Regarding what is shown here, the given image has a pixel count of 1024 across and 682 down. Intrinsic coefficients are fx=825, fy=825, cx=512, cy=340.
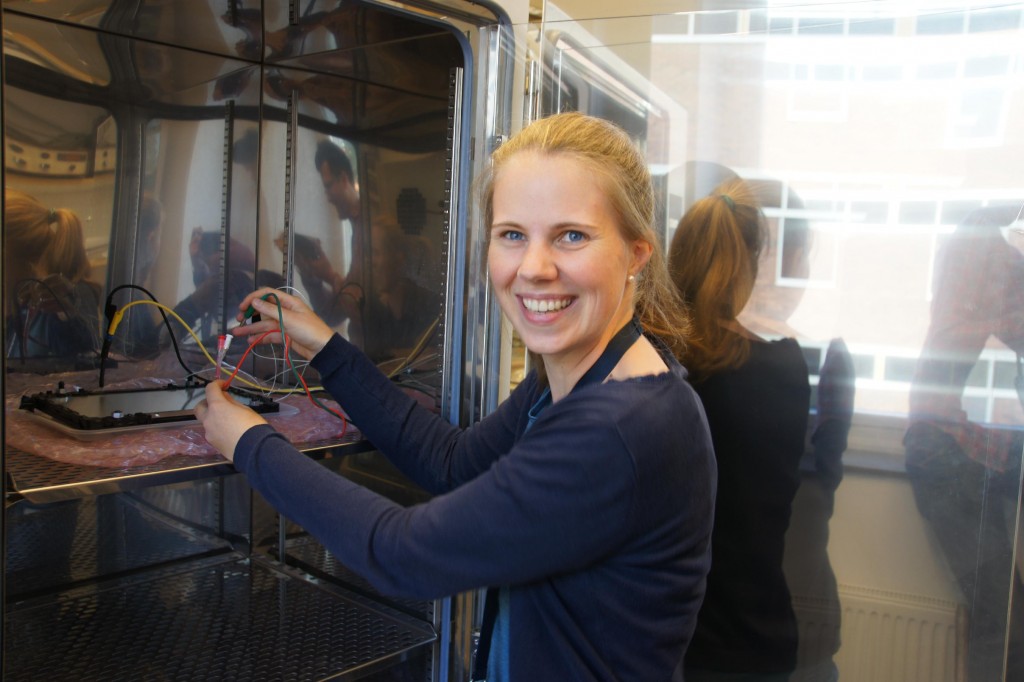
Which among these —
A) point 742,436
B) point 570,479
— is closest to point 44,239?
point 570,479

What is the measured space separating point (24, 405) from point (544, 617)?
2.78ft

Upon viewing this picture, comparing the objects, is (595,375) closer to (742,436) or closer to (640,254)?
(640,254)

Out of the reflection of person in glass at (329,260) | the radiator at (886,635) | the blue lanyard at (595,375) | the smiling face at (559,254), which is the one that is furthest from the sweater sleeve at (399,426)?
the radiator at (886,635)

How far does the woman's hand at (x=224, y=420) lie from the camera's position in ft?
3.59

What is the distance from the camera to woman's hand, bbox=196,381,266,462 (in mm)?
1096

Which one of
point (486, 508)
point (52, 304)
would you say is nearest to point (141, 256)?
point (52, 304)

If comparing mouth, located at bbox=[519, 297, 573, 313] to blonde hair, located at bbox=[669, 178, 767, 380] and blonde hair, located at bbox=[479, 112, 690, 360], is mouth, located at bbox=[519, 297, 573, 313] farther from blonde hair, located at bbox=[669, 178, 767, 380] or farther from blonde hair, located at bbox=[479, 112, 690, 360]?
blonde hair, located at bbox=[669, 178, 767, 380]

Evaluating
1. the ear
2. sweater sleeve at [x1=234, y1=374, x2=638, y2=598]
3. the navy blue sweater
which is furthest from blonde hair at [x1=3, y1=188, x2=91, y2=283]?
the ear

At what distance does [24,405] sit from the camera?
4.08 feet

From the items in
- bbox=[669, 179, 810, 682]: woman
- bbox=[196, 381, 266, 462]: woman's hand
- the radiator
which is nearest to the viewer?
bbox=[196, 381, 266, 462]: woman's hand

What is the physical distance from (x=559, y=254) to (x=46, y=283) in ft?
3.35

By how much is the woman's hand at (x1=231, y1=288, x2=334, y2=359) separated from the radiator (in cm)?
89

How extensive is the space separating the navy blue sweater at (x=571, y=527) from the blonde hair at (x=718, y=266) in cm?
37

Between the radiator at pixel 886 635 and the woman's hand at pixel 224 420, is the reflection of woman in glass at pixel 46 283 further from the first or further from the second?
the radiator at pixel 886 635
